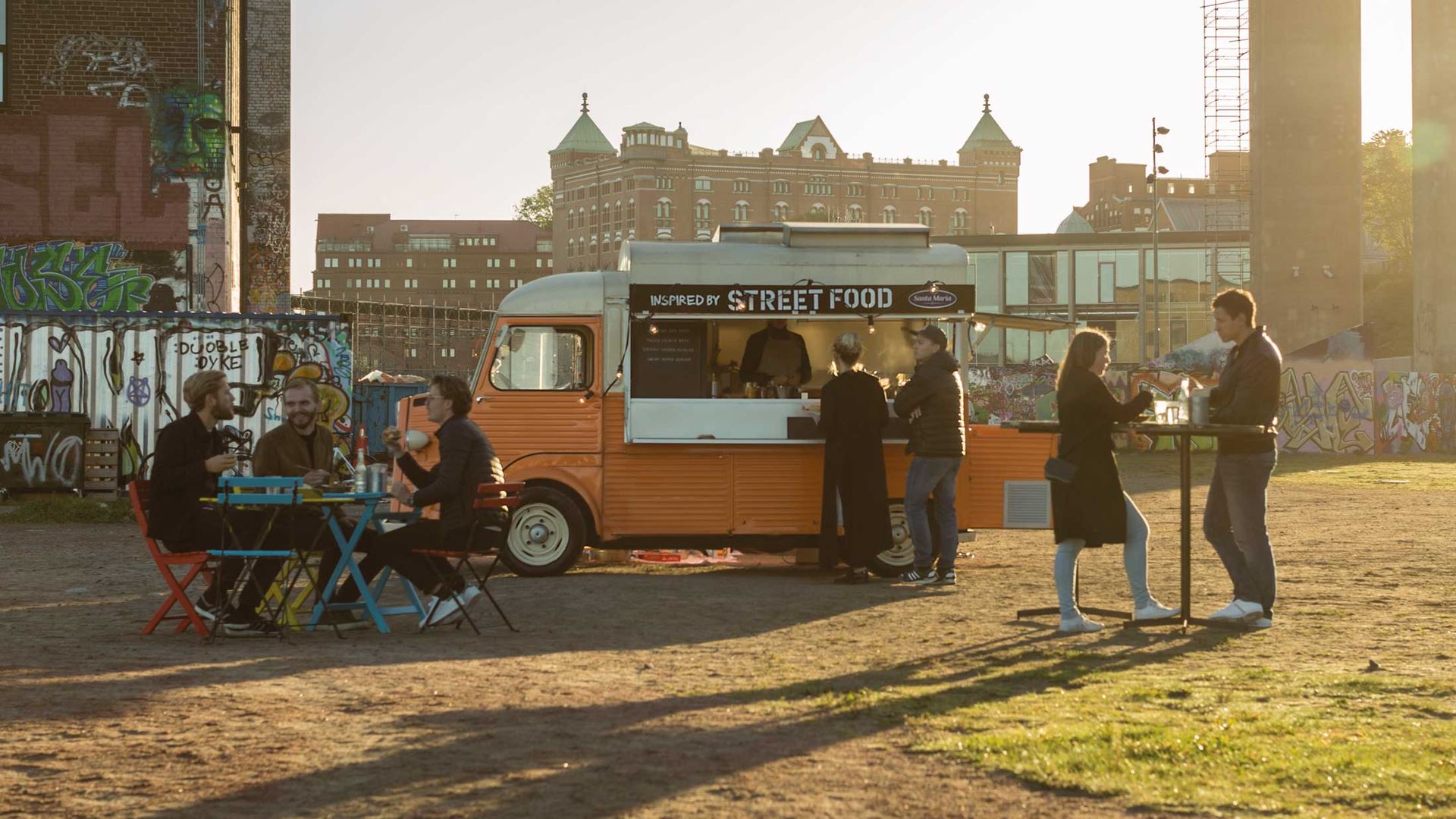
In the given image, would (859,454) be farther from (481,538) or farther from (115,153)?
(115,153)

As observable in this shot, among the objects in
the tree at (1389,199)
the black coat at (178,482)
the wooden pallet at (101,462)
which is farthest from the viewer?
the tree at (1389,199)

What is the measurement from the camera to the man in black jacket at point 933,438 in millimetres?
13344

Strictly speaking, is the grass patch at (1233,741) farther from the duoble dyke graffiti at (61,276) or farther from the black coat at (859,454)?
the duoble dyke graffiti at (61,276)

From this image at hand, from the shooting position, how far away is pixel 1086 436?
10.4m

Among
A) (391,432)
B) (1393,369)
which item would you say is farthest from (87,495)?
(1393,369)

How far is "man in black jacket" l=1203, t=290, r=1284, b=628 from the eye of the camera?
10.4m

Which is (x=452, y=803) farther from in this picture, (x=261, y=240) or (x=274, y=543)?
(x=261, y=240)

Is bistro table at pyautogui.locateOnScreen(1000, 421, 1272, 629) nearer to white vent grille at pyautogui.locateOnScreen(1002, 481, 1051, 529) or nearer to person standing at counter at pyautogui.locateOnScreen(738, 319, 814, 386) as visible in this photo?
white vent grille at pyautogui.locateOnScreen(1002, 481, 1051, 529)

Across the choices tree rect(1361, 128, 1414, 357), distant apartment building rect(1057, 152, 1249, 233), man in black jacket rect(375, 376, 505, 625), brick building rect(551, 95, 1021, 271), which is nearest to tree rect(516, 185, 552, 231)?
brick building rect(551, 95, 1021, 271)

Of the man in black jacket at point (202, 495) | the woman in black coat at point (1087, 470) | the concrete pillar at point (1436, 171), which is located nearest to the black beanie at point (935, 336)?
the woman in black coat at point (1087, 470)

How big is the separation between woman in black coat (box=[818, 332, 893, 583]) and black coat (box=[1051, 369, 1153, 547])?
127 inches

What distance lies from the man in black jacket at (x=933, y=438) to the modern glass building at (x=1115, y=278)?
70.8 meters

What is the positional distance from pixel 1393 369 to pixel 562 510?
146ft

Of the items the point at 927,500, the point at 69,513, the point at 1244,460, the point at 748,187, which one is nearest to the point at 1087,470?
the point at 1244,460
